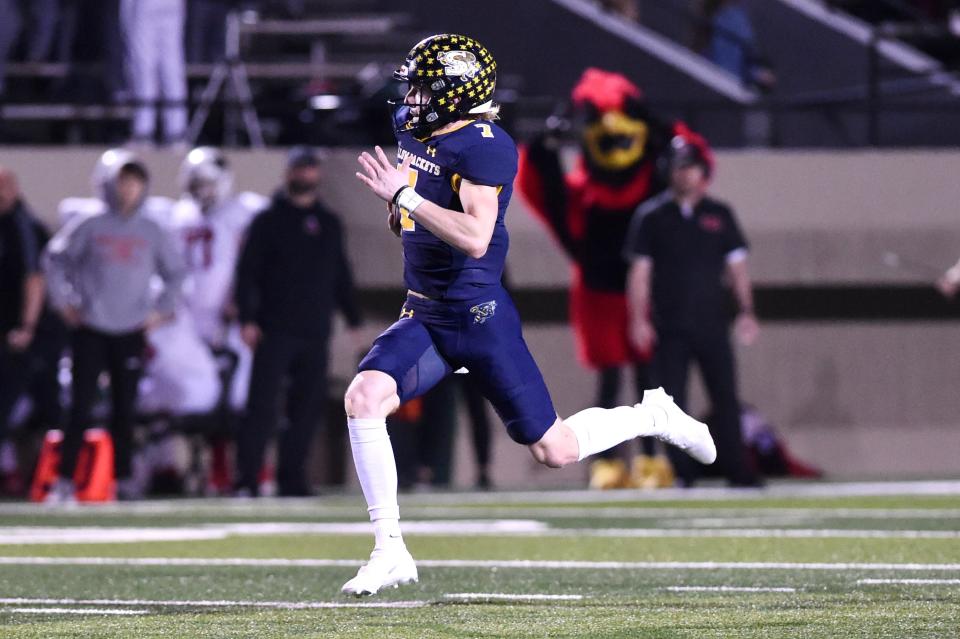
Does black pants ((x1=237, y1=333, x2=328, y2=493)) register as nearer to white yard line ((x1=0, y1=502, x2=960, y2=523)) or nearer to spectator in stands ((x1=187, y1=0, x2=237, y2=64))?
white yard line ((x1=0, y1=502, x2=960, y2=523))

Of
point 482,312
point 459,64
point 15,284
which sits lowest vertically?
point 15,284

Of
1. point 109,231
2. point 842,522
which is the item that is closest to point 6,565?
point 842,522

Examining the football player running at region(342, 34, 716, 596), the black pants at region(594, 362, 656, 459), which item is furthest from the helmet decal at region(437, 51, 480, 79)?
the black pants at region(594, 362, 656, 459)

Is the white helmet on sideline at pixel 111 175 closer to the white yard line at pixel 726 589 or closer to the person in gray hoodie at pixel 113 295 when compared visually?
the person in gray hoodie at pixel 113 295

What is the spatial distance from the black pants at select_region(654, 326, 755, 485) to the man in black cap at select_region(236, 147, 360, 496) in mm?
2123

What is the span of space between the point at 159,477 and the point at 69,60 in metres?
4.01

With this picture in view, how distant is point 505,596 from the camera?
21.3 ft

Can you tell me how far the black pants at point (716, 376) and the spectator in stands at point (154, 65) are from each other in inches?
173

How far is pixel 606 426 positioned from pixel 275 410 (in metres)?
6.24

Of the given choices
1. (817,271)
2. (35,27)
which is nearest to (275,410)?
(35,27)

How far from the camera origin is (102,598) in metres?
6.57

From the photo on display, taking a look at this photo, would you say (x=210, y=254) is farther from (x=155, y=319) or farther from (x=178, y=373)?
(x=155, y=319)

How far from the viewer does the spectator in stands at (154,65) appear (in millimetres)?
15062

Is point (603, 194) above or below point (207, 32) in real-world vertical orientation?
below
